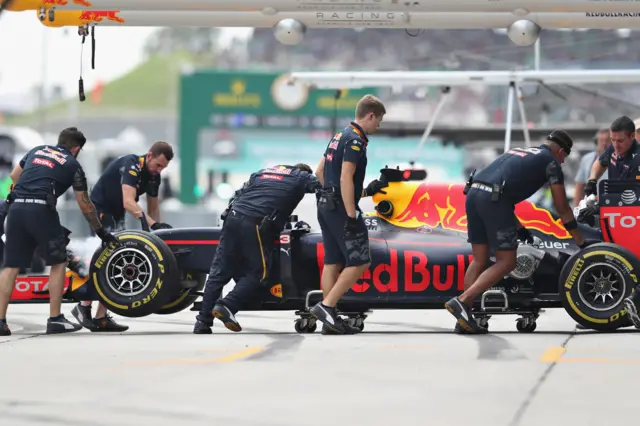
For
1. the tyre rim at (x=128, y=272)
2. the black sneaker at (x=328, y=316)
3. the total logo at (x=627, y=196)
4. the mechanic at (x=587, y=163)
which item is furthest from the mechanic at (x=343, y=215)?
the mechanic at (x=587, y=163)

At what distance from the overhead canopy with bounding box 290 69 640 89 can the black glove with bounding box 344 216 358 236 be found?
569 cm

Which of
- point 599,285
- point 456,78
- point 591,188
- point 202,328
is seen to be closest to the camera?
point 599,285

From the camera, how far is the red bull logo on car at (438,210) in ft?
34.9

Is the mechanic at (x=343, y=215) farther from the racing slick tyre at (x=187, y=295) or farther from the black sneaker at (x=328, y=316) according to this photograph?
the racing slick tyre at (x=187, y=295)

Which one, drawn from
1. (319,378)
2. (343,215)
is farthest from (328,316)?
(319,378)

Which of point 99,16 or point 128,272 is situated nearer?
point 128,272

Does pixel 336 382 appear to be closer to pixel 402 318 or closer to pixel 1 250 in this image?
pixel 402 318

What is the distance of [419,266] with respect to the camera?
409 inches

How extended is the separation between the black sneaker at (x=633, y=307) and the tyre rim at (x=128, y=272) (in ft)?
12.1

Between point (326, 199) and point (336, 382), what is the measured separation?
2.80 metres

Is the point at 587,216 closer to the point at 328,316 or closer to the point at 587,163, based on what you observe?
the point at 328,316

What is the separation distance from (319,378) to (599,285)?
3.29 m

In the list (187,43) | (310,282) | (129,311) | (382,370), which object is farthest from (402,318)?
(187,43)

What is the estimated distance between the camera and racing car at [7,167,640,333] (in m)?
10.1
